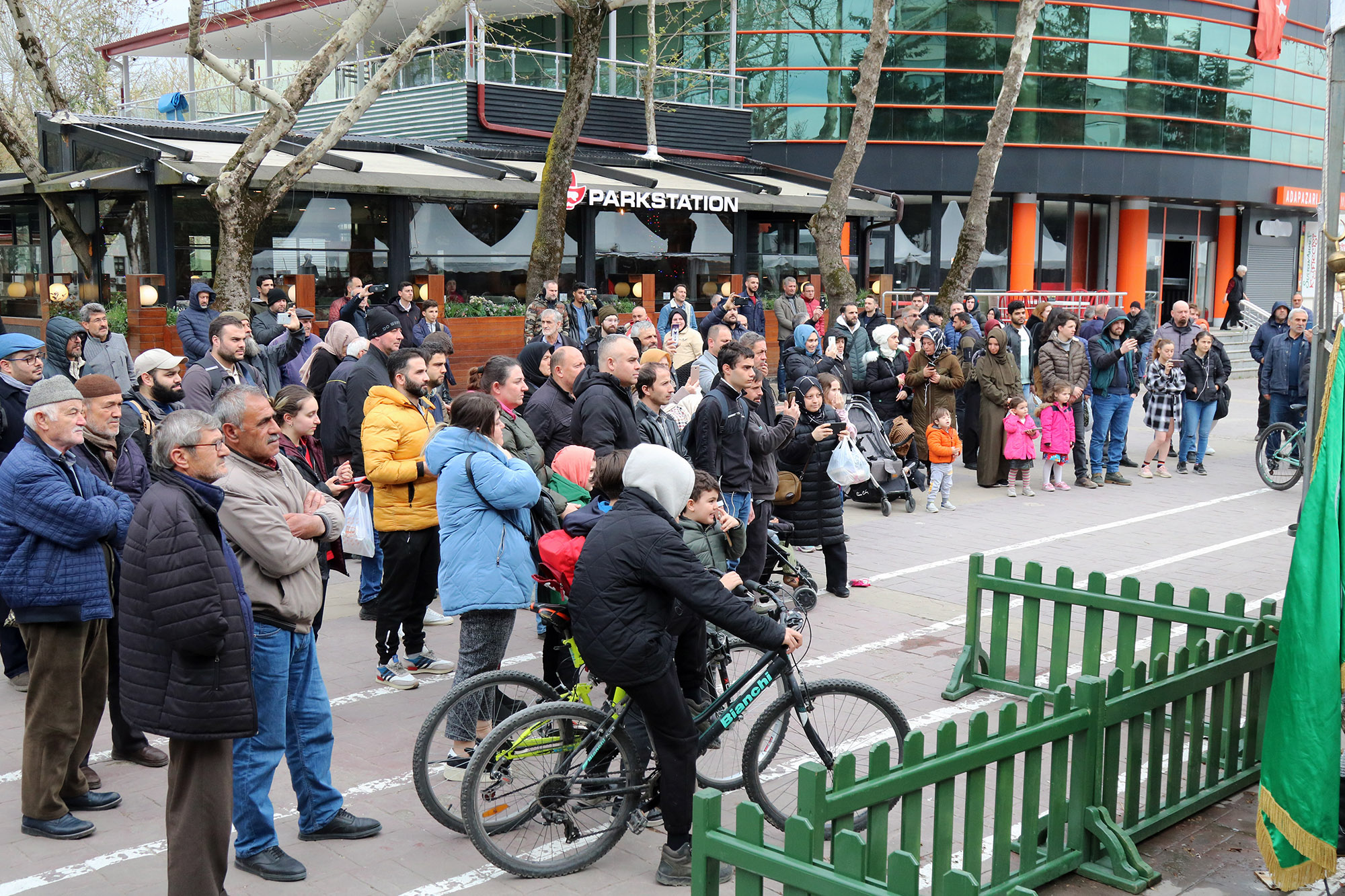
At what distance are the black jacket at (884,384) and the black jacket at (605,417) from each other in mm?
5881

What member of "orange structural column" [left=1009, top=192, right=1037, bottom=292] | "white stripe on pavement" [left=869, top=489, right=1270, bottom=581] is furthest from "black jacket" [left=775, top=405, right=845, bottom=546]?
"orange structural column" [left=1009, top=192, right=1037, bottom=292]

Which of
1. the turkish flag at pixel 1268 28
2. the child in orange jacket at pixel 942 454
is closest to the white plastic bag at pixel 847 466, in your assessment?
the child in orange jacket at pixel 942 454

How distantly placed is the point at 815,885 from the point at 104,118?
2018 cm

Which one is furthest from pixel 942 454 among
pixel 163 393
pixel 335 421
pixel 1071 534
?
pixel 163 393

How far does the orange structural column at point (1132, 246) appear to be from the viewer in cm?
3550

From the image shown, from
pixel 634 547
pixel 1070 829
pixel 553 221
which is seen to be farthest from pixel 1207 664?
pixel 553 221

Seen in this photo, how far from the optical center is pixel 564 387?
8586 mm

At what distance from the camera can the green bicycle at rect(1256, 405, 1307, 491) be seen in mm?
14219

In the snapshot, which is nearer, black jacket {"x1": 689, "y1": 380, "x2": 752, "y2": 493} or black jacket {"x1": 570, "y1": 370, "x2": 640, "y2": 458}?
black jacket {"x1": 570, "y1": 370, "x2": 640, "y2": 458}

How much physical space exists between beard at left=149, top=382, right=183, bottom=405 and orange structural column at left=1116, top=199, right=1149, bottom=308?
105 ft

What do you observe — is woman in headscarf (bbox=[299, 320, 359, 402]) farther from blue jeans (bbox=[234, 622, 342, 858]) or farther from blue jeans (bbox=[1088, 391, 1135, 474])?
blue jeans (bbox=[1088, 391, 1135, 474])

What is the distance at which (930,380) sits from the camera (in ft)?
43.9

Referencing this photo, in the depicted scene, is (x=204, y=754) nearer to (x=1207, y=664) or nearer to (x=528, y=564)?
(x=528, y=564)

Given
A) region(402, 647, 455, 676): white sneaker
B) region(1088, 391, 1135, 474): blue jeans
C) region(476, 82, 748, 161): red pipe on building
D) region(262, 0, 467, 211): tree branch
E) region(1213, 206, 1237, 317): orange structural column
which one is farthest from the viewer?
region(1213, 206, 1237, 317): orange structural column
